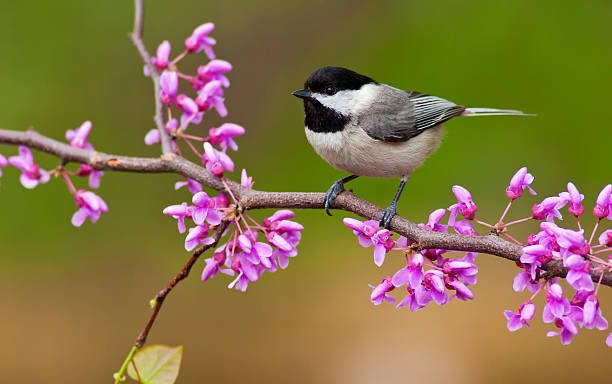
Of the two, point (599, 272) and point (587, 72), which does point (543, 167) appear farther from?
point (599, 272)

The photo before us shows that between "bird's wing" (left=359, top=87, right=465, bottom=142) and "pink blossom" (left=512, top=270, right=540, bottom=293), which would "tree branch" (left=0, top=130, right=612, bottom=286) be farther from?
"bird's wing" (left=359, top=87, right=465, bottom=142)

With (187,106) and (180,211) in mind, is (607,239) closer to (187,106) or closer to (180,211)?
(180,211)

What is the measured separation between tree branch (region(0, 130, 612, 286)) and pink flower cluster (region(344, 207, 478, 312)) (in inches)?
1.7

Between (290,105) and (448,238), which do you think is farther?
(290,105)

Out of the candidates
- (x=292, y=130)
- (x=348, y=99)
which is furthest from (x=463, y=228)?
(x=292, y=130)

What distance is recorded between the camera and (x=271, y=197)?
6.56ft

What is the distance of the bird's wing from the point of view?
114 inches

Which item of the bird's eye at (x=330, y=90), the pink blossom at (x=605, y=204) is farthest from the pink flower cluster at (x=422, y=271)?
A: the bird's eye at (x=330, y=90)

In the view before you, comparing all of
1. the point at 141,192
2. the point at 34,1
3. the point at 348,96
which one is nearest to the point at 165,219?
the point at 141,192

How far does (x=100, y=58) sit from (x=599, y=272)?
4.82 meters

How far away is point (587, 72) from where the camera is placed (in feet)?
18.0

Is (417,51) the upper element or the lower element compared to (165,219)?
upper

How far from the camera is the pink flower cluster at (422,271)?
196cm

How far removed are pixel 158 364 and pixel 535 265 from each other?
94 centimetres
